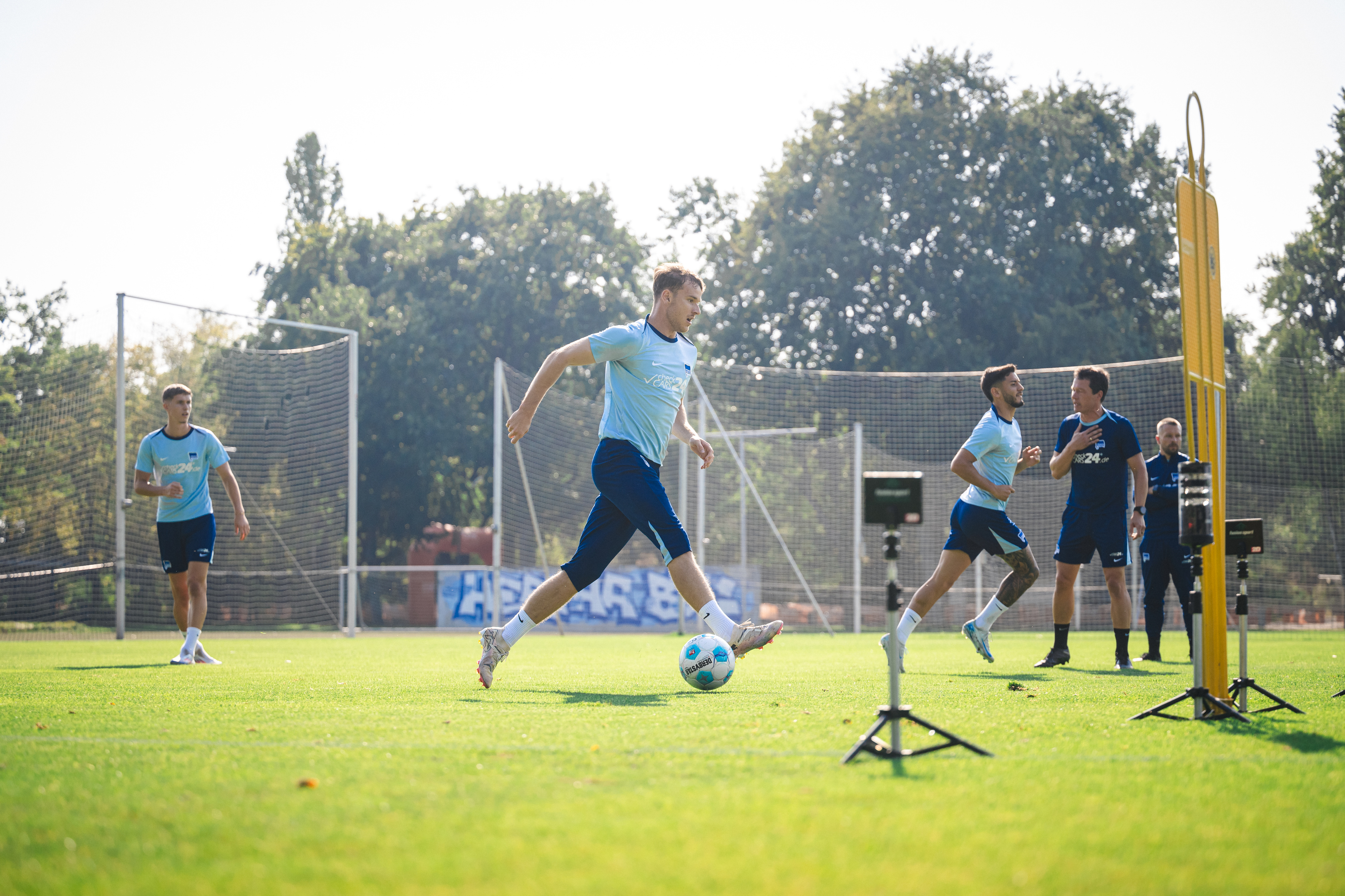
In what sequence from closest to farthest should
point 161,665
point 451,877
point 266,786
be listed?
point 451,877, point 266,786, point 161,665

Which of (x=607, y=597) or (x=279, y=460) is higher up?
(x=279, y=460)

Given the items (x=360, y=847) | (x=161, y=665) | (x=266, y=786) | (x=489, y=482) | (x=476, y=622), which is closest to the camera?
(x=360, y=847)

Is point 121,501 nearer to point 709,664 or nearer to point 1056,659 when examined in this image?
point 709,664

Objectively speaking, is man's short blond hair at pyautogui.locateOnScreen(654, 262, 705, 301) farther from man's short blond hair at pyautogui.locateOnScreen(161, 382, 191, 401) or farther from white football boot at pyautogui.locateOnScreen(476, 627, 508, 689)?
man's short blond hair at pyautogui.locateOnScreen(161, 382, 191, 401)

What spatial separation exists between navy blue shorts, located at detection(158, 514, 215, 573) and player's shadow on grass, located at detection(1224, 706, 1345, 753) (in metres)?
7.67

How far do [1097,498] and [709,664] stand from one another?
4.16m

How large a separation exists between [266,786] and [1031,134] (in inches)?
1388

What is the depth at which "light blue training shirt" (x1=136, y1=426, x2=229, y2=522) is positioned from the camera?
9.96 m

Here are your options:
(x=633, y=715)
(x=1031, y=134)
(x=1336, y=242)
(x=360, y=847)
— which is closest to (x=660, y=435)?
(x=633, y=715)

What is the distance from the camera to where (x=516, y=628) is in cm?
736

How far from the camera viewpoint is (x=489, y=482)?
3975 cm

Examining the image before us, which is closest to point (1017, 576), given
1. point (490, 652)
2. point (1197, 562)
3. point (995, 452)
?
point (995, 452)

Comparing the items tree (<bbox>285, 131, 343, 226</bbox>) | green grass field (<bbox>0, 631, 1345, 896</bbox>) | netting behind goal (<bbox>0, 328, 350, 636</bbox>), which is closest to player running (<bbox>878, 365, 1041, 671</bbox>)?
green grass field (<bbox>0, 631, 1345, 896</bbox>)

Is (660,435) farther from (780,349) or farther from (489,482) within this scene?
(489,482)
